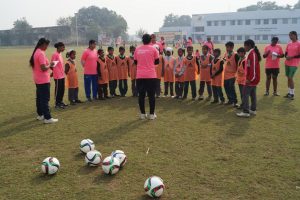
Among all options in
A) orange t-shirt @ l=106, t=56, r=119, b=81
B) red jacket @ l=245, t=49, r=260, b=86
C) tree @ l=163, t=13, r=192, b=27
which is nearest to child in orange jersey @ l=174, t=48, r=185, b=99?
orange t-shirt @ l=106, t=56, r=119, b=81

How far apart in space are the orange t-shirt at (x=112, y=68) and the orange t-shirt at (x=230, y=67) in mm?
3786

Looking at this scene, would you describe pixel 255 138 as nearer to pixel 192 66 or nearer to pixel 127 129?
pixel 127 129

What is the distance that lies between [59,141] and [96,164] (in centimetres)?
164

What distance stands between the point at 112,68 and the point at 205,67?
10.5ft

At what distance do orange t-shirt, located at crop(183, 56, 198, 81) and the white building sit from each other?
3501 inches

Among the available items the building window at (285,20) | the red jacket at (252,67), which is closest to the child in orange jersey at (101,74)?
the red jacket at (252,67)

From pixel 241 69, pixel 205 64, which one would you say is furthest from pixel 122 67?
pixel 241 69

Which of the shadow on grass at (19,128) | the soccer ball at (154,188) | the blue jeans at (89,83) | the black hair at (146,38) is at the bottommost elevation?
the soccer ball at (154,188)

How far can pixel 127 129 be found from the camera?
7.14 meters

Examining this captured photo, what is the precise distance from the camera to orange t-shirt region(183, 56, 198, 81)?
10133 mm

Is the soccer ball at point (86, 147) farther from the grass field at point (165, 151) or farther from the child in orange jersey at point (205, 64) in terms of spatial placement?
the child in orange jersey at point (205, 64)

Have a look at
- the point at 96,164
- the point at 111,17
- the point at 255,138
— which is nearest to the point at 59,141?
the point at 96,164

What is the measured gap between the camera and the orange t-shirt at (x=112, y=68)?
1068cm

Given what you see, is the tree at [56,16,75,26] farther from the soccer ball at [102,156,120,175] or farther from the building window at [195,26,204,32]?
the soccer ball at [102,156,120,175]
